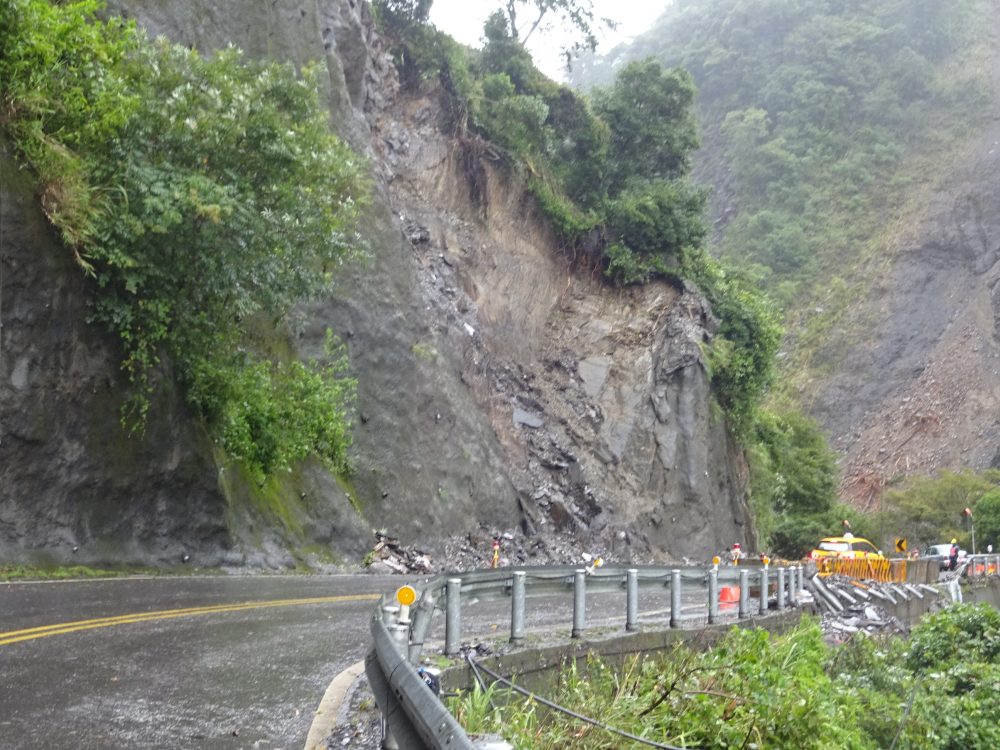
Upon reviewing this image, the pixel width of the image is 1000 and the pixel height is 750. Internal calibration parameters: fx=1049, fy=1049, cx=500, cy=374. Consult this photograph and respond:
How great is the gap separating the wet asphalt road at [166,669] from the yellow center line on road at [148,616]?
7cm

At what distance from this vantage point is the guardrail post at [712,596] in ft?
41.2

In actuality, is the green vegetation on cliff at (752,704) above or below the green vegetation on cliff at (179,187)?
below

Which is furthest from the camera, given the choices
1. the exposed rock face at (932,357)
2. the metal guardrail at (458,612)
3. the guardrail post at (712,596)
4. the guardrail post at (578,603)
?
the exposed rock face at (932,357)

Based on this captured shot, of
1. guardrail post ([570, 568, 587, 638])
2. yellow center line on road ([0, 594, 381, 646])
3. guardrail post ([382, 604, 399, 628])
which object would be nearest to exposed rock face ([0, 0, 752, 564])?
yellow center line on road ([0, 594, 381, 646])

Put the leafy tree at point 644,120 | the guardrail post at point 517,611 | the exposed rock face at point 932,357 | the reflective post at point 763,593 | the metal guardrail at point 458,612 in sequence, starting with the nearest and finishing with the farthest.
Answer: the metal guardrail at point 458,612 → the guardrail post at point 517,611 → the reflective post at point 763,593 → the leafy tree at point 644,120 → the exposed rock face at point 932,357

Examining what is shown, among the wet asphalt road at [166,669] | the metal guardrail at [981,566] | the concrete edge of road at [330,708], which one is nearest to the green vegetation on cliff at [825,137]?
the metal guardrail at [981,566]

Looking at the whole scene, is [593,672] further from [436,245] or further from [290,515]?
[436,245]

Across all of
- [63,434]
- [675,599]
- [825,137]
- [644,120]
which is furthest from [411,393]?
[825,137]

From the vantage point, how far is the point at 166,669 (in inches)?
317

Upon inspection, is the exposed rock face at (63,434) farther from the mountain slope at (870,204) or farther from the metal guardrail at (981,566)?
the mountain slope at (870,204)

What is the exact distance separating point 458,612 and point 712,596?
5.94 m

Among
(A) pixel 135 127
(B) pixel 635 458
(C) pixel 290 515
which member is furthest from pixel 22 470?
(B) pixel 635 458

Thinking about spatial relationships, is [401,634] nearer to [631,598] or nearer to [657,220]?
[631,598]

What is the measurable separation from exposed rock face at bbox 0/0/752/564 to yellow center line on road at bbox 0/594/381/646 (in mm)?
5384
